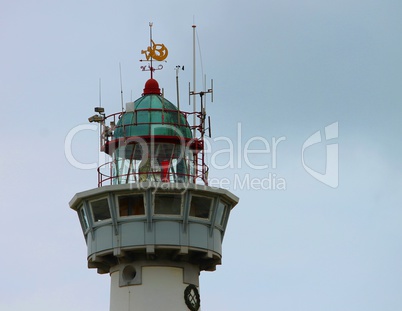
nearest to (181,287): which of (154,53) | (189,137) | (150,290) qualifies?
(150,290)

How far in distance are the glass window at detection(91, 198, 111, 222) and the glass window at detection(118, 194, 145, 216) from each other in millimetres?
612

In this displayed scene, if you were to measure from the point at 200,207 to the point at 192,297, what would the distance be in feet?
11.9

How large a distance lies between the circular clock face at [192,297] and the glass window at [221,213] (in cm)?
289

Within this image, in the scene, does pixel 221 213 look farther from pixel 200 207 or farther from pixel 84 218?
pixel 84 218

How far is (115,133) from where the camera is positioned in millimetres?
59875

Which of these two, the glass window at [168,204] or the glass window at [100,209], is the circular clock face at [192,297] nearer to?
→ the glass window at [168,204]

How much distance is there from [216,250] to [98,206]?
509 centimetres

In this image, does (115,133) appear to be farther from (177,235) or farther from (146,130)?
(177,235)

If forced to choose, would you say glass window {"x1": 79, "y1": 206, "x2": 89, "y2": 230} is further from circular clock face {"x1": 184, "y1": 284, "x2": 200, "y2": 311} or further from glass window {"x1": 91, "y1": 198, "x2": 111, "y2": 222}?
circular clock face {"x1": 184, "y1": 284, "x2": 200, "y2": 311}

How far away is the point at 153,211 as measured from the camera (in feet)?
189

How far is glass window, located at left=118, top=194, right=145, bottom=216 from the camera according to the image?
58.0 metres

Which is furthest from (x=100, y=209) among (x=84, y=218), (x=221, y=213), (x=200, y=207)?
(x=221, y=213)

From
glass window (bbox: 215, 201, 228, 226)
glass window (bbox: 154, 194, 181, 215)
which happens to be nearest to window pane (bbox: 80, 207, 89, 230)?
glass window (bbox: 154, 194, 181, 215)

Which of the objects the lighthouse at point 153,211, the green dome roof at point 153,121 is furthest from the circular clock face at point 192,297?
the green dome roof at point 153,121
